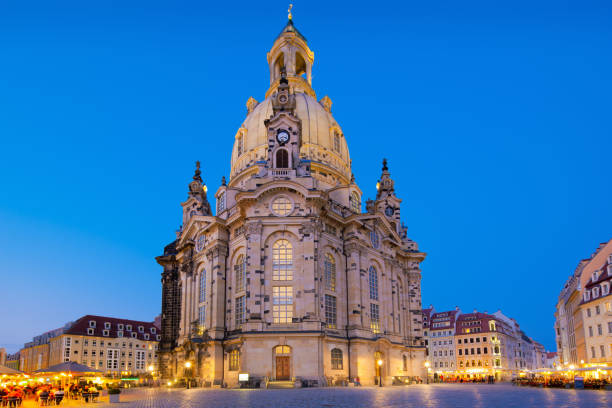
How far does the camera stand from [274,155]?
6047 centimetres

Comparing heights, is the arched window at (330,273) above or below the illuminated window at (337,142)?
below

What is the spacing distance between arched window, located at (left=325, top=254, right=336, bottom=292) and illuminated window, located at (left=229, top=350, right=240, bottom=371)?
1156 centimetres

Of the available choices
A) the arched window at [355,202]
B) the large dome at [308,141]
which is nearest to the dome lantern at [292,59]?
the large dome at [308,141]

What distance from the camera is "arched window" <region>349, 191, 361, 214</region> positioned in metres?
67.0

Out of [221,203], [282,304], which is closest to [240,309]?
[282,304]

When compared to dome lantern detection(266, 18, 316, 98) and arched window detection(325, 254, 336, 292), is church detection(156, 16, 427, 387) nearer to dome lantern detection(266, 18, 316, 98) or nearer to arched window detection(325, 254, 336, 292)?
arched window detection(325, 254, 336, 292)

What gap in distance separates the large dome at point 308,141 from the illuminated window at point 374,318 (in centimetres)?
1895

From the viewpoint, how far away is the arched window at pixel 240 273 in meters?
56.0

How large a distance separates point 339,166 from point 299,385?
3481cm

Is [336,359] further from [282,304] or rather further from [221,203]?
[221,203]

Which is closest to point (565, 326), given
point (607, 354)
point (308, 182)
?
point (607, 354)

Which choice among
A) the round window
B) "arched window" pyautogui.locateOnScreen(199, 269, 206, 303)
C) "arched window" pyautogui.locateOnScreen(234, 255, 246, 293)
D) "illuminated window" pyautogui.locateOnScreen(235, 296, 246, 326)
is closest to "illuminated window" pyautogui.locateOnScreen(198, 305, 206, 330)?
"arched window" pyautogui.locateOnScreen(199, 269, 206, 303)

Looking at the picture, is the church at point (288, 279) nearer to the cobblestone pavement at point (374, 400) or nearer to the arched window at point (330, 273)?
the arched window at point (330, 273)

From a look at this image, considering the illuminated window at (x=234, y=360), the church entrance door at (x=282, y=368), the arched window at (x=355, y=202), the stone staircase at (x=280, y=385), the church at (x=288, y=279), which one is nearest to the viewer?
the stone staircase at (x=280, y=385)
